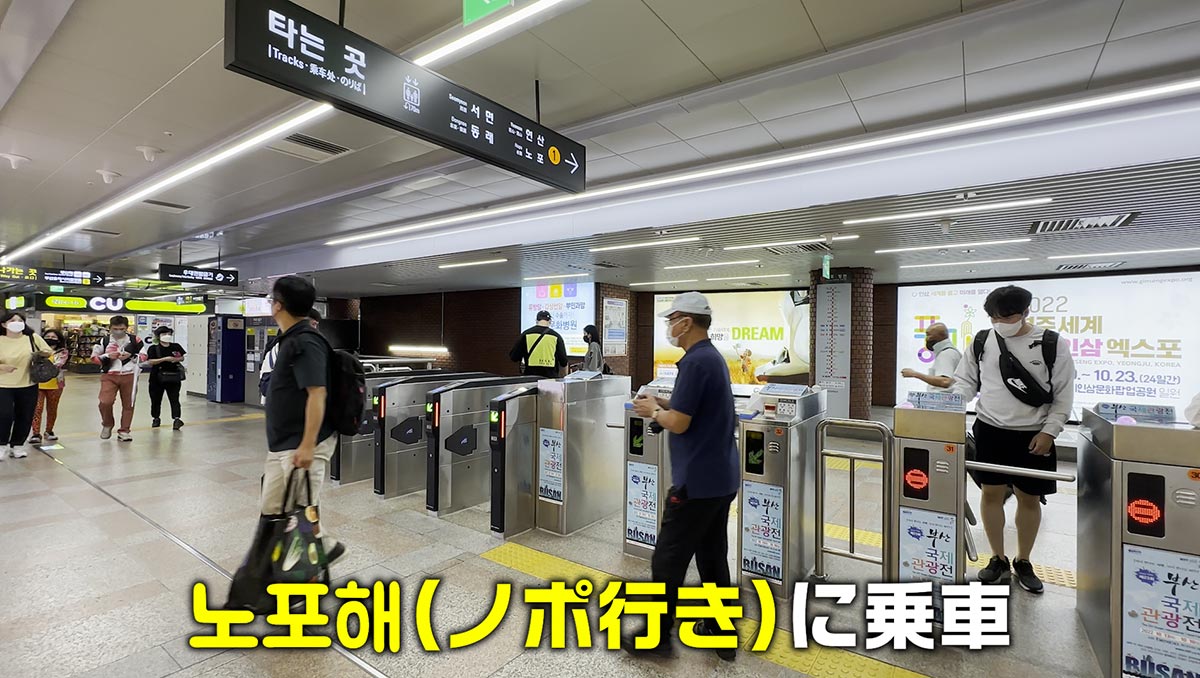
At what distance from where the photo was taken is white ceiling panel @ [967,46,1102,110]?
3.18m

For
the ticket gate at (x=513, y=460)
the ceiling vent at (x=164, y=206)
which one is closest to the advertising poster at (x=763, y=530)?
the ticket gate at (x=513, y=460)

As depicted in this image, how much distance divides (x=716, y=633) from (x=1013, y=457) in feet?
6.18

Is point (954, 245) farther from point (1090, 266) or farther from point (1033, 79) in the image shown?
point (1033, 79)

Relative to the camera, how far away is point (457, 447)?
13.9 ft

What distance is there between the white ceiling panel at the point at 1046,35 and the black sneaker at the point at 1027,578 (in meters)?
2.83

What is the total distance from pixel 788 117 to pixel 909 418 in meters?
2.39

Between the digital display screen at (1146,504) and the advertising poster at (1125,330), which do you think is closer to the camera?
the digital display screen at (1146,504)

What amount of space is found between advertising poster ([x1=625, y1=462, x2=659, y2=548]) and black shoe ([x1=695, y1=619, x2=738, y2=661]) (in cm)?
87

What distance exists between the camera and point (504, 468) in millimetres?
3846

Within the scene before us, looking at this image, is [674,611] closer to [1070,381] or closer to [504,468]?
[504,468]

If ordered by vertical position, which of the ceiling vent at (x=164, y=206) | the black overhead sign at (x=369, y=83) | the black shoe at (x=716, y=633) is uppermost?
the ceiling vent at (x=164, y=206)

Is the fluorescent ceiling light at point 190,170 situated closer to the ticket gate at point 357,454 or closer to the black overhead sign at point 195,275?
the black overhead sign at point 195,275

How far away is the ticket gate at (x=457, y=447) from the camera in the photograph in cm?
429

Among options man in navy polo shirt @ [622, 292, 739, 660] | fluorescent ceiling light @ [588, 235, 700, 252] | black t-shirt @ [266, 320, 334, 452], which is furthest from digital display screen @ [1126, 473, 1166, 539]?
fluorescent ceiling light @ [588, 235, 700, 252]
